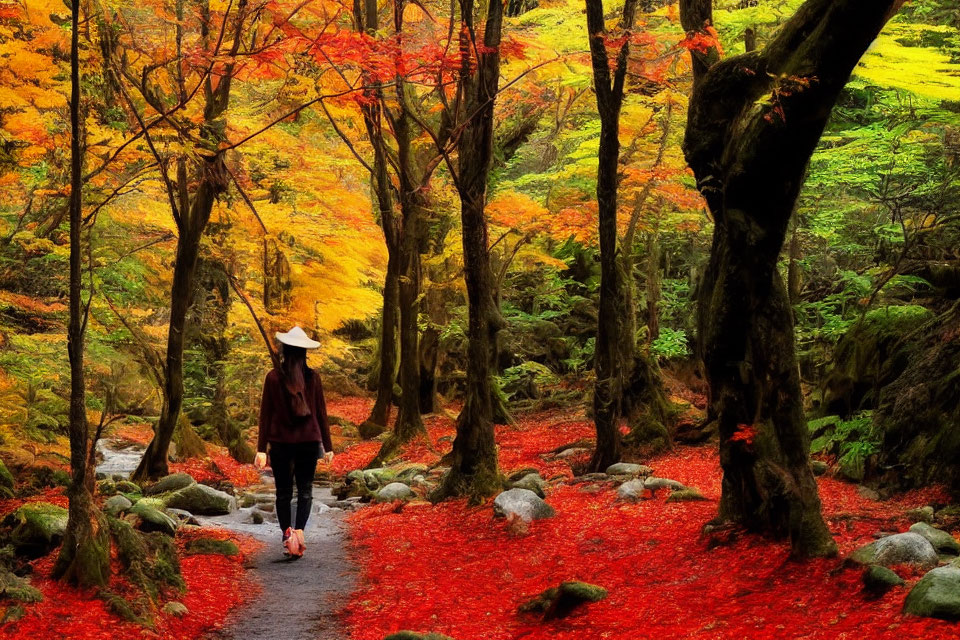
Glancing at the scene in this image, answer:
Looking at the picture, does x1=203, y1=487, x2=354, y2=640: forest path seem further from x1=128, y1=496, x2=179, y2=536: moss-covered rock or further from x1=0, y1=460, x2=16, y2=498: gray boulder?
x1=0, y1=460, x2=16, y2=498: gray boulder

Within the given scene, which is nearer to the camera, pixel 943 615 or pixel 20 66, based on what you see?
pixel 943 615

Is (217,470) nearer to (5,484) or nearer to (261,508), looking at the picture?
(261,508)

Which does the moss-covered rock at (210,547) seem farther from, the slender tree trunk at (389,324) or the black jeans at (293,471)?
the slender tree trunk at (389,324)

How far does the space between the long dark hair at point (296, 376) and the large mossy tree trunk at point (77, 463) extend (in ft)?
6.66

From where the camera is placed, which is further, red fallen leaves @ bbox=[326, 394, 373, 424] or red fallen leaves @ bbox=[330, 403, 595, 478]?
red fallen leaves @ bbox=[326, 394, 373, 424]

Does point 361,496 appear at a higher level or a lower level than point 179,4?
lower

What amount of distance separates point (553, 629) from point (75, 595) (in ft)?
10.1

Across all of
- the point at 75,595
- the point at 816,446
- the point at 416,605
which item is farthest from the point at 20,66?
the point at 816,446

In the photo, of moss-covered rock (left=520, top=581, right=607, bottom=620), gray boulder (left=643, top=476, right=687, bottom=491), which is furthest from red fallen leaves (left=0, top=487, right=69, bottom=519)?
gray boulder (left=643, top=476, right=687, bottom=491)

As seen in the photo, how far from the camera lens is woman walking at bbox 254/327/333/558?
22.6 feet

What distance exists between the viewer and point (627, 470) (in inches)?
414

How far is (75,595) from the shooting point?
15.9ft

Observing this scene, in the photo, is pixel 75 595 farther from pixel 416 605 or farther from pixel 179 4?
pixel 179 4

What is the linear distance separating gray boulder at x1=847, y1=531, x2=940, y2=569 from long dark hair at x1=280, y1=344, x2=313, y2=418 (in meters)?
4.53
